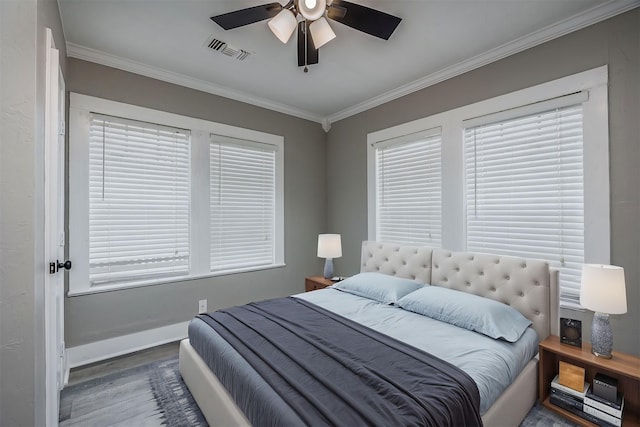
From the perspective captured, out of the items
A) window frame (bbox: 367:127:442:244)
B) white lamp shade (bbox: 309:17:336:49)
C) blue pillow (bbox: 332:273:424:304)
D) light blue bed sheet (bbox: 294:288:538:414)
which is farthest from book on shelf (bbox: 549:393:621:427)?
white lamp shade (bbox: 309:17:336:49)

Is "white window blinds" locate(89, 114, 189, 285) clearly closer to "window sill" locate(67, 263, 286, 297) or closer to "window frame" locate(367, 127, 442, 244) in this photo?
"window sill" locate(67, 263, 286, 297)

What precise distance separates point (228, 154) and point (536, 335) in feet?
11.3

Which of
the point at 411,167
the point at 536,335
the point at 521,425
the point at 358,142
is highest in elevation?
the point at 358,142

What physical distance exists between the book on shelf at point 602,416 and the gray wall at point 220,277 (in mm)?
3075

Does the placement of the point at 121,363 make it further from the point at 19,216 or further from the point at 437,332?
the point at 437,332

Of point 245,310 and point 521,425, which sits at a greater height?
point 245,310

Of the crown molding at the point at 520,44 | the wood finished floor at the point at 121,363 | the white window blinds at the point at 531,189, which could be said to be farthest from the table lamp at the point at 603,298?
the wood finished floor at the point at 121,363

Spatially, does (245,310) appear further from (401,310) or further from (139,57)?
(139,57)

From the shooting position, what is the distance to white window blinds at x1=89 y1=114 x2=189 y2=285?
8.90 feet

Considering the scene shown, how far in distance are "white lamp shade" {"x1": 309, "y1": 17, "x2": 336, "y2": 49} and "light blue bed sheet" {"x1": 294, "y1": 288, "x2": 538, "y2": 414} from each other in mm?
2026

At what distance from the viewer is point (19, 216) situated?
1156 millimetres

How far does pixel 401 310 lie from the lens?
2434mm

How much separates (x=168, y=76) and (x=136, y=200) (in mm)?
1341

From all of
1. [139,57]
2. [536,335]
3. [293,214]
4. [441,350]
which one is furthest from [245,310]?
[139,57]
